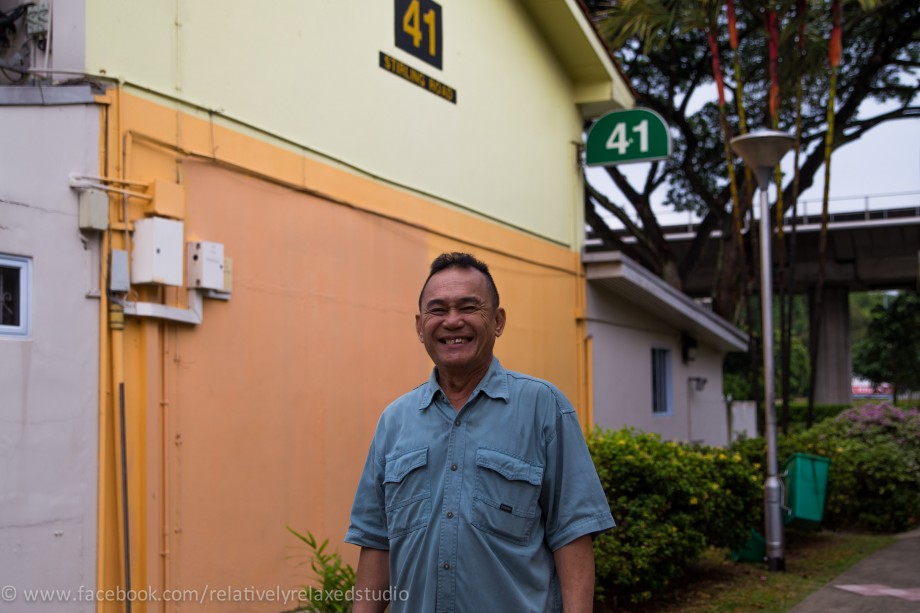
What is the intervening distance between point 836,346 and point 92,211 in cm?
3278

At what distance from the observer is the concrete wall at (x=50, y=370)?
5.73m

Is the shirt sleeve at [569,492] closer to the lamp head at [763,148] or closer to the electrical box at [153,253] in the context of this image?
the electrical box at [153,253]

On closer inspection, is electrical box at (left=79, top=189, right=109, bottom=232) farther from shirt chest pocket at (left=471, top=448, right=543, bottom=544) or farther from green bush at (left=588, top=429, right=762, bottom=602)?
green bush at (left=588, top=429, right=762, bottom=602)

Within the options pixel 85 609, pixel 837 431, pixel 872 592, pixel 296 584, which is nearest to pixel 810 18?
pixel 837 431

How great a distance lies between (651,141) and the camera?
1250cm

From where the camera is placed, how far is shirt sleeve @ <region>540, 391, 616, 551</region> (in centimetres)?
313

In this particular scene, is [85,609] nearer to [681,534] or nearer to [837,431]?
[681,534]

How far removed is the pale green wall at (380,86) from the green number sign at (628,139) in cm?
47

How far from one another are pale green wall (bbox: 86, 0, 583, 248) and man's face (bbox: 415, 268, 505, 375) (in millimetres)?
4002

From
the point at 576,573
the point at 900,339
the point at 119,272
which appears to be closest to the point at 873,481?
the point at 119,272

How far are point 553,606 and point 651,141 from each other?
10.0 m

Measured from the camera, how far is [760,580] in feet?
31.2

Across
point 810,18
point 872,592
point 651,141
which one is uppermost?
point 810,18

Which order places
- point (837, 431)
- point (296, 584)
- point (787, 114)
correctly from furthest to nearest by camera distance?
point (787, 114) → point (837, 431) → point (296, 584)
